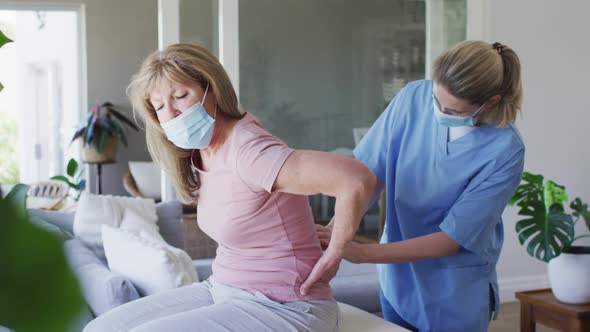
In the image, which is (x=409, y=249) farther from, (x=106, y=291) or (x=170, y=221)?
(x=170, y=221)

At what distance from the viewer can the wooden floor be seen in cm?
385

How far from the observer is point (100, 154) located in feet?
22.2

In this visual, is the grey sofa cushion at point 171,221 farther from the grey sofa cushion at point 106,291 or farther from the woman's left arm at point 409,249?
the woman's left arm at point 409,249

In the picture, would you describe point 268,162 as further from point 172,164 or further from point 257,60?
point 257,60

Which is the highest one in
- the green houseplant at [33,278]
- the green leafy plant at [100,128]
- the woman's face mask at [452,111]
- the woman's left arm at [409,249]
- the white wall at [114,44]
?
the white wall at [114,44]

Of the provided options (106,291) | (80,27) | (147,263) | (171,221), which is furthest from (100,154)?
(106,291)

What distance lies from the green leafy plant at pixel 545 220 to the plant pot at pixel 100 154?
4.32 m

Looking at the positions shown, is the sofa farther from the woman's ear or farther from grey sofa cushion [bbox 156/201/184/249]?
the woman's ear

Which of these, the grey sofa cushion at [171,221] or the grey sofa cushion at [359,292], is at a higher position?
the grey sofa cushion at [171,221]

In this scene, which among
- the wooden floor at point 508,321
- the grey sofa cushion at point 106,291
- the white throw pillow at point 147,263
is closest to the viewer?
the grey sofa cushion at point 106,291

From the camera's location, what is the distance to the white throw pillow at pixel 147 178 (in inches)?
256

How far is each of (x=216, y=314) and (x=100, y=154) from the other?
5710mm

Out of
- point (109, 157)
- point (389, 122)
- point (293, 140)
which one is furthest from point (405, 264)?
point (109, 157)

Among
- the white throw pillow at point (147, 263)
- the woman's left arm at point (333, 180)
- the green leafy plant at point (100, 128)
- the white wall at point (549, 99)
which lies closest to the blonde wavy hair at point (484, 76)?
the woman's left arm at point (333, 180)
